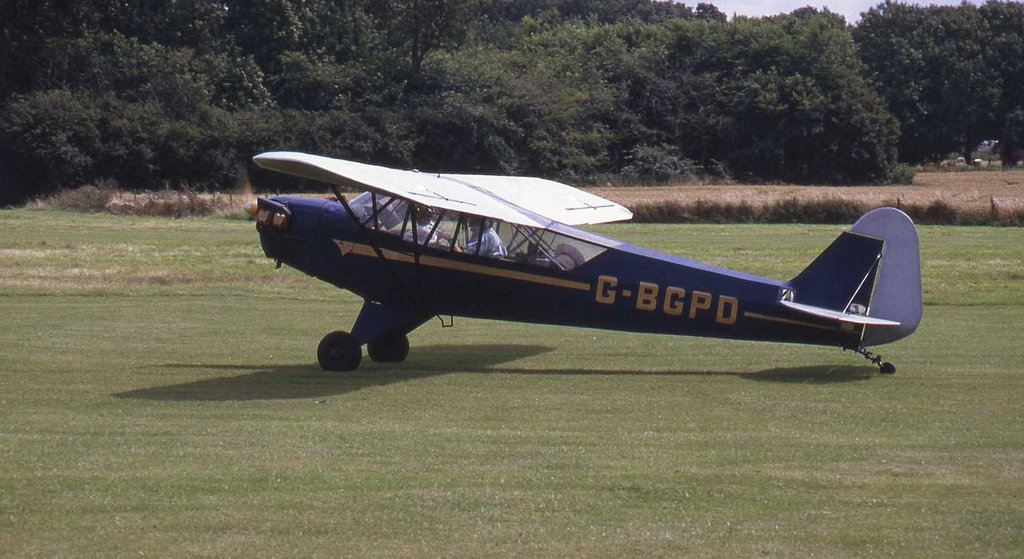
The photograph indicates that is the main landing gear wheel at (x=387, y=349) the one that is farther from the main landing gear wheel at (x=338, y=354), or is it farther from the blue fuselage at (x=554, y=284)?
the main landing gear wheel at (x=338, y=354)

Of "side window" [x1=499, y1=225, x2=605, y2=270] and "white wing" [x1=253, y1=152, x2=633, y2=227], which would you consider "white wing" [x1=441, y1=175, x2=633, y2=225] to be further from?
"side window" [x1=499, y1=225, x2=605, y2=270]

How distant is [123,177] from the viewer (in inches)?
2164

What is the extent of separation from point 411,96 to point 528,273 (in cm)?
5422

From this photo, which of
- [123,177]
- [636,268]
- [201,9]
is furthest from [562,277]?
[201,9]

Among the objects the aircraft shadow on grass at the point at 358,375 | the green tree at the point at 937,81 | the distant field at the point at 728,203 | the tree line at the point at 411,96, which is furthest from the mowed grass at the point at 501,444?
the green tree at the point at 937,81

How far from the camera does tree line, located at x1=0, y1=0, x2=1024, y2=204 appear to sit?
184 feet

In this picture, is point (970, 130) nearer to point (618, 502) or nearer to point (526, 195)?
point (526, 195)

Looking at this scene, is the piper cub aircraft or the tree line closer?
the piper cub aircraft

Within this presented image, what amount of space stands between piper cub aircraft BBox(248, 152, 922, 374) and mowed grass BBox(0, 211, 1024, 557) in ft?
2.01

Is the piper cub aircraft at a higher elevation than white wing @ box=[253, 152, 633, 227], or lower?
lower

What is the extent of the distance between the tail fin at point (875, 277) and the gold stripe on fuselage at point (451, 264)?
2.86m

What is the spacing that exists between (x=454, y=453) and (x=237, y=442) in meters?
1.78

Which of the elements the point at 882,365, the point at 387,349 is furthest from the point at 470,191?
the point at 882,365

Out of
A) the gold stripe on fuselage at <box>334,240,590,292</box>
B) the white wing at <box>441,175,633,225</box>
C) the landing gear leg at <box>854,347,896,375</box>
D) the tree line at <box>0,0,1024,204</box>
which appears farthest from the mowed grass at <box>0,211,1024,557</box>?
the tree line at <box>0,0,1024,204</box>
